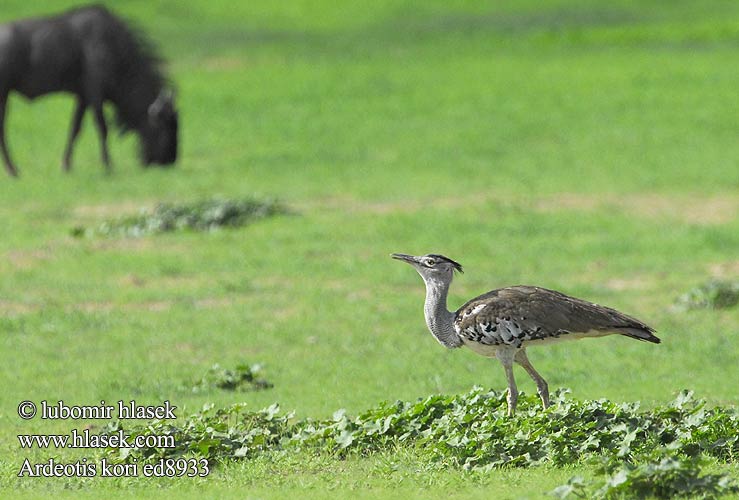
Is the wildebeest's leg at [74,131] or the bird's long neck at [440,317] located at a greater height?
the bird's long neck at [440,317]

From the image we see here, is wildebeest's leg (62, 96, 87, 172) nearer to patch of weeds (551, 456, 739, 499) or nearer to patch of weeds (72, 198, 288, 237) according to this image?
patch of weeds (72, 198, 288, 237)

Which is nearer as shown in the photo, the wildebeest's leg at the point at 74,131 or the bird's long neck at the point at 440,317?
the bird's long neck at the point at 440,317

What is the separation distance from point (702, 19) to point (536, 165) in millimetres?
21113

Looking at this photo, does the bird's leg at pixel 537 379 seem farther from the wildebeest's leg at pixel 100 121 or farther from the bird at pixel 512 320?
the wildebeest's leg at pixel 100 121

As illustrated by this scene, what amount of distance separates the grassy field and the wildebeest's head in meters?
0.59

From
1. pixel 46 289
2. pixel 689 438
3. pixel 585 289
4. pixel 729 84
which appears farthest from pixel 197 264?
pixel 729 84

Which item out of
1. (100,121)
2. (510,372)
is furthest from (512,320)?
(100,121)

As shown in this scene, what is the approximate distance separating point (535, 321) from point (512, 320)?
0.45 feet

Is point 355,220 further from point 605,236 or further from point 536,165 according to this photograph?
point 536,165

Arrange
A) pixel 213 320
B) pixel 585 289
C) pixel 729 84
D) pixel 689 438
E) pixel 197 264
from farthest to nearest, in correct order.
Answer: pixel 729 84, pixel 197 264, pixel 585 289, pixel 213 320, pixel 689 438

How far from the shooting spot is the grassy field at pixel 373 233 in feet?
36.4

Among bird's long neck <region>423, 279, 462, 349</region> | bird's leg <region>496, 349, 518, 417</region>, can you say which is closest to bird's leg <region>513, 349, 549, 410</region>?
bird's leg <region>496, 349, 518, 417</region>

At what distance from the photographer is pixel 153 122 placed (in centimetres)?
2361

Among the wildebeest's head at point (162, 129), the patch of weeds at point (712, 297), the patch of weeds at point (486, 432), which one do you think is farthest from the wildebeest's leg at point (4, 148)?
the patch of weeds at point (486, 432)
